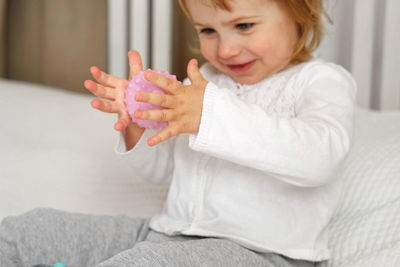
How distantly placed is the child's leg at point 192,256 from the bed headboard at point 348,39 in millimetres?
742

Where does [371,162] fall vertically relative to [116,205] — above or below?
above

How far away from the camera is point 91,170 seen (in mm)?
1239

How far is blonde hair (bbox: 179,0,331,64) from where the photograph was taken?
2.97 feet

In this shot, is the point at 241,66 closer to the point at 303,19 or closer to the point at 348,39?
the point at 303,19

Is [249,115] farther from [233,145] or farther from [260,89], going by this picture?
[260,89]

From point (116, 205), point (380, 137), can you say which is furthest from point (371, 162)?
point (116, 205)

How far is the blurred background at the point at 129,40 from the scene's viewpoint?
57.9 inches

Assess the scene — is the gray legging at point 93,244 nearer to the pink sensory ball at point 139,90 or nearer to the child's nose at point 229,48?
the pink sensory ball at point 139,90

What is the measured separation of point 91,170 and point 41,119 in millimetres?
261

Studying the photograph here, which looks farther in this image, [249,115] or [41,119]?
[41,119]

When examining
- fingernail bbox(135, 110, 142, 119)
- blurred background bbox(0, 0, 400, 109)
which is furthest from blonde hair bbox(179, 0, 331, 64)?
blurred background bbox(0, 0, 400, 109)

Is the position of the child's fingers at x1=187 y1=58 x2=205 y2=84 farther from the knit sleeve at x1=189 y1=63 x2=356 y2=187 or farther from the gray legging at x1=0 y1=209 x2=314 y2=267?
the gray legging at x1=0 y1=209 x2=314 y2=267

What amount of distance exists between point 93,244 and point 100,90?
0.22 meters

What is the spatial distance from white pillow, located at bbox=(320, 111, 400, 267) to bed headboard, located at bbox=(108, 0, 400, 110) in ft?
1.24
